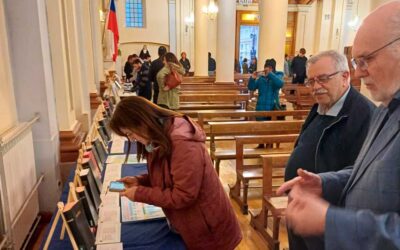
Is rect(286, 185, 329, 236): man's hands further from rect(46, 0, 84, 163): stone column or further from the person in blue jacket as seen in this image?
the person in blue jacket

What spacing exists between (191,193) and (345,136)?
88 centimetres

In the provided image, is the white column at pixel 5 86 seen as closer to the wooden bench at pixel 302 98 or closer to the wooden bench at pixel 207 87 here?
the wooden bench at pixel 207 87

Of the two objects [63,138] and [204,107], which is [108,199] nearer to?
[63,138]

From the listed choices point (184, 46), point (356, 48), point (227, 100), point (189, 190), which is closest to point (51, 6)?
point (189, 190)

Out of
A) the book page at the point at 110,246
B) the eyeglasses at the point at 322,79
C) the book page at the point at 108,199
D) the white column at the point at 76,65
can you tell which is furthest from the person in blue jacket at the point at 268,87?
the book page at the point at 110,246

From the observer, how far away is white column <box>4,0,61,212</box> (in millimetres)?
2820

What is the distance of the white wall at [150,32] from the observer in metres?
17.2

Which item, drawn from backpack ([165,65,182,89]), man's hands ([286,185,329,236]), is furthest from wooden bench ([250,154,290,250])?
backpack ([165,65,182,89])

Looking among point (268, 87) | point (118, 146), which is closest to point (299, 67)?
point (268, 87)

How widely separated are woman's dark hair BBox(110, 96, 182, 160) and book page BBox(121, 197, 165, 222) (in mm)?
527

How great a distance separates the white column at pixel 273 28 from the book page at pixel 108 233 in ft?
23.1

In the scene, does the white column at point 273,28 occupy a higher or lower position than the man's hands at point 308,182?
higher

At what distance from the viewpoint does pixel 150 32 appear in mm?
17547

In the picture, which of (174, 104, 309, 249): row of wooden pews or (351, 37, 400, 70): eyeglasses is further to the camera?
(174, 104, 309, 249): row of wooden pews
